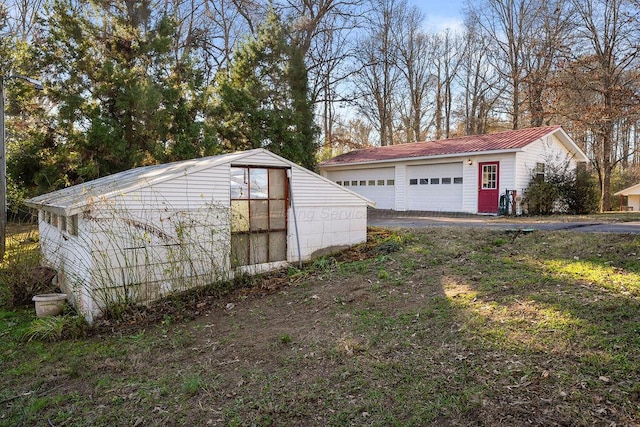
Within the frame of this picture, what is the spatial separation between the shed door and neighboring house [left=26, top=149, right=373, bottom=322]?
17 millimetres

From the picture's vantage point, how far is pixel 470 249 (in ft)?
24.2

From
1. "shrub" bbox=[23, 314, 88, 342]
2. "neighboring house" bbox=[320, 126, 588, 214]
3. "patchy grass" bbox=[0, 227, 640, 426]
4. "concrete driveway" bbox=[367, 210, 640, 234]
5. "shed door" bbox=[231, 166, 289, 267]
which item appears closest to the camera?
"patchy grass" bbox=[0, 227, 640, 426]

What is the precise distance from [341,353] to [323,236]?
420 cm

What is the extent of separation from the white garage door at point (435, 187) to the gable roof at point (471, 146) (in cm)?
57

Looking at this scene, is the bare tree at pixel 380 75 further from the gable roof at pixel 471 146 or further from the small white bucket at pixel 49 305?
the small white bucket at pixel 49 305

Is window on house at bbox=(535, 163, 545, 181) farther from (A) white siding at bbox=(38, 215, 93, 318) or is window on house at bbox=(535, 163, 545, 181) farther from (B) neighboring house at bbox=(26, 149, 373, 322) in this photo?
(A) white siding at bbox=(38, 215, 93, 318)

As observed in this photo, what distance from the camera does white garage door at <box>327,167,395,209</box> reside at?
57.4 ft

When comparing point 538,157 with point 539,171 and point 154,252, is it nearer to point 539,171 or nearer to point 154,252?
point 539,171

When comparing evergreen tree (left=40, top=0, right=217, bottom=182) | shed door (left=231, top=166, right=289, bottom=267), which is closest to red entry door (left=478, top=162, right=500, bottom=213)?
shed door (left=231, top=166, right=289, bottom=267)

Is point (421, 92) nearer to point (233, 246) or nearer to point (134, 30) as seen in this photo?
point (134, 30)

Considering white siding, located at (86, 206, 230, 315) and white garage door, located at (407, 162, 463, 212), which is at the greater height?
white garage door, located at (407, 162, 463, 212)

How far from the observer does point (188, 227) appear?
611 centimetres

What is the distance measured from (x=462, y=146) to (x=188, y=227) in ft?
40.3

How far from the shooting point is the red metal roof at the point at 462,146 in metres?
14.2
